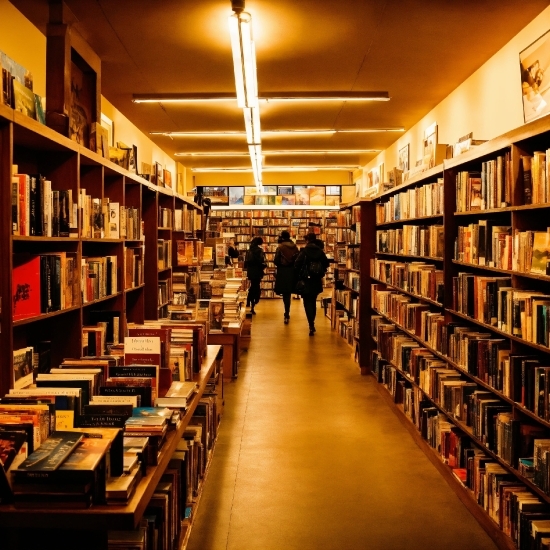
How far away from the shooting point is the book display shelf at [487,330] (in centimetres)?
303

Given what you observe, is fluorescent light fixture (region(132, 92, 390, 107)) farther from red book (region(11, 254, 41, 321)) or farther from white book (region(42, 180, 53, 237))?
red book (region(11, 254, 41, 321))

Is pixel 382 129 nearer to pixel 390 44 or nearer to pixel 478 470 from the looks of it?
pixel 390 44

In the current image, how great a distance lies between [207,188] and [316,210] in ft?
10.4

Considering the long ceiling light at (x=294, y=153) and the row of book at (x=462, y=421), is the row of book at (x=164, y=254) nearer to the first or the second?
the row of book at (x=462, y=421)

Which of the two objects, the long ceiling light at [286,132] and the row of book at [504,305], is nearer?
the row of book at [504,305]

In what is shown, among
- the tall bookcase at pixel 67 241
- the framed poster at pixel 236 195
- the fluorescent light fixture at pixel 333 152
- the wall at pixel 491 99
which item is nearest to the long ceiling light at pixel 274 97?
the wall at pixel 491 99

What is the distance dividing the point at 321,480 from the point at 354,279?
16.2 feet

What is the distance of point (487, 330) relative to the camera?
164 inches

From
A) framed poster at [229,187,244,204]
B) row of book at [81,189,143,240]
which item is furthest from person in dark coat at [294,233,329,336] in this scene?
framed poster at [229,187,244,204]

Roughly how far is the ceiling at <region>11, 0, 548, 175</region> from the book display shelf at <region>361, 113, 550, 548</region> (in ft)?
Result: 3.87

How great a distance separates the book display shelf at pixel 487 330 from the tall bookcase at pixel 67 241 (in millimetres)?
2357

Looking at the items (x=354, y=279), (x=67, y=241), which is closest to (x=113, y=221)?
(x=67, y=241)

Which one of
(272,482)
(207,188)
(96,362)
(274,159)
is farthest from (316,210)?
(96,362)

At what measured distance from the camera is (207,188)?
17531 mm
